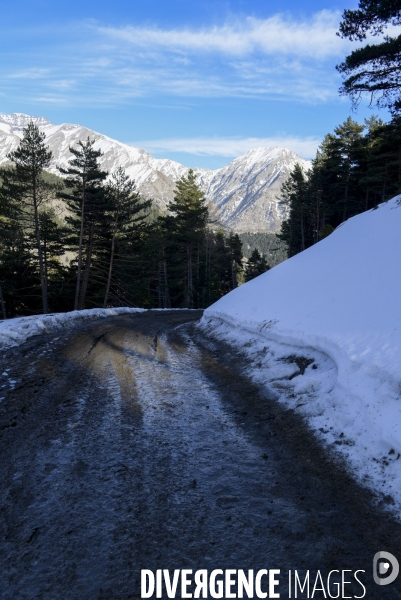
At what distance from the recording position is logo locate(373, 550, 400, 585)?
2580 millimetres

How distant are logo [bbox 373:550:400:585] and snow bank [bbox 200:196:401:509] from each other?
823 mm

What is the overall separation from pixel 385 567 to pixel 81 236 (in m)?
27.3

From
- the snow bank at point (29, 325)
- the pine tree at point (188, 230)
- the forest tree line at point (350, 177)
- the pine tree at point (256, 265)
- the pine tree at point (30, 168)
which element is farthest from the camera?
the pine tree at point (256, 265)

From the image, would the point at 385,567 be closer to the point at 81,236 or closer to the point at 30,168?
the point at 81,236

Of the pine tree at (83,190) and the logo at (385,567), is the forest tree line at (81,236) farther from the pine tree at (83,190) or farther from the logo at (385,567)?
the logo at (385,567)

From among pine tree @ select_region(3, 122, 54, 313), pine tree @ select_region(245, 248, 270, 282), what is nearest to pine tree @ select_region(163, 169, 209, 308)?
pine tree @ select_region(3, 122, 54, 313)

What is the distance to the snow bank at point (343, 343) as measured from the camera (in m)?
4.33

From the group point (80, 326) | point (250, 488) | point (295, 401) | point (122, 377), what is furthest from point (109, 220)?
point (250, 488)

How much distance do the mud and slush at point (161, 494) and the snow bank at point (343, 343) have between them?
1.32 feet

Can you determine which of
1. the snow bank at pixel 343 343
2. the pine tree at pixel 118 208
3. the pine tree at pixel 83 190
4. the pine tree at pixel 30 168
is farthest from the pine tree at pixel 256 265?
the snow bank at pixel 343 343

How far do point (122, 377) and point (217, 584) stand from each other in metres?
5.03

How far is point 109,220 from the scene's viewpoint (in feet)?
96.8

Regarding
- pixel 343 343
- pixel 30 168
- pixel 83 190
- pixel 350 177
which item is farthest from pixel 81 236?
pixel 350 177

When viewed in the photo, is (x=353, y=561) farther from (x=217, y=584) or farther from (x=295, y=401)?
(x=295, y=401)
